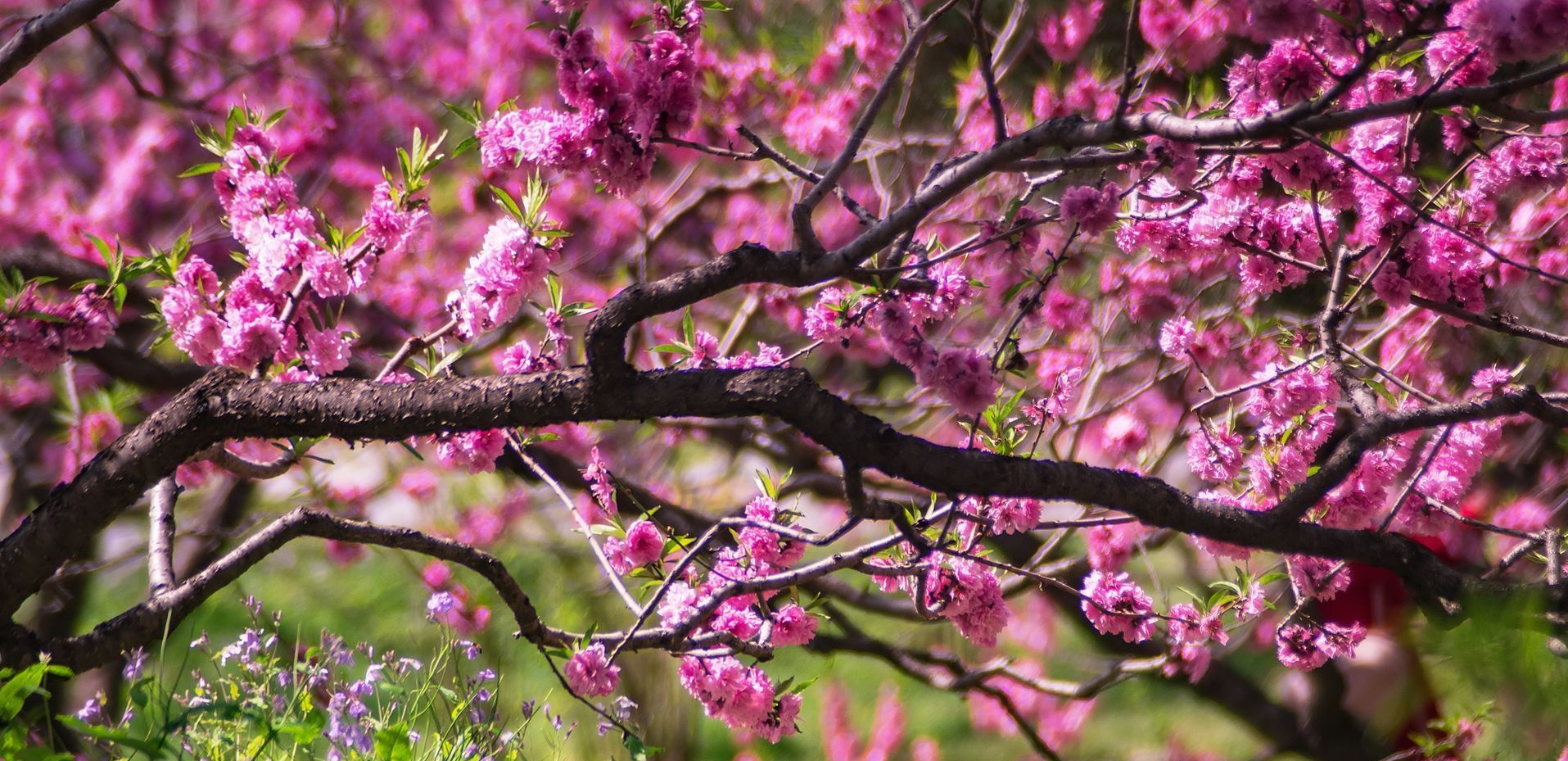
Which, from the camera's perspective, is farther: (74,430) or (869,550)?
(74,430)

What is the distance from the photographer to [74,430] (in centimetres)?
356

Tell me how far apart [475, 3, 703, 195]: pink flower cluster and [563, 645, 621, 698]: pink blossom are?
2.58 feet

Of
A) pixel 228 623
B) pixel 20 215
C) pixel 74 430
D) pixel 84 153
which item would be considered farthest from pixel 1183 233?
pixel 228 623

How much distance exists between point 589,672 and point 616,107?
0.95 m

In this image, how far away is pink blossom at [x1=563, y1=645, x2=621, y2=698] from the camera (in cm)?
189

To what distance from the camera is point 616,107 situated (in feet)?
5.89

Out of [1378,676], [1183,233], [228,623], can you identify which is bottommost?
[228,623]

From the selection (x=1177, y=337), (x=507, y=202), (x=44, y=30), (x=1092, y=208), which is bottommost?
(x=1177, y=337)

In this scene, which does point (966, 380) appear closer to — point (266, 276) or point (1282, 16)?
point (1282, 16)

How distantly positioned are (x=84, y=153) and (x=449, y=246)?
1802 mm

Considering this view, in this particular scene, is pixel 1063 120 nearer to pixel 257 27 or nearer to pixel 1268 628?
pixel 1268 628

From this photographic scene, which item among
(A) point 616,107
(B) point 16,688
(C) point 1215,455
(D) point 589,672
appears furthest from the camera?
(C) point 1215,455

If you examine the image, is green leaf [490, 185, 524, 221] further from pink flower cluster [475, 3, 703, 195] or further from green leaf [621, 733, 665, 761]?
green leaf [621, 733, 665, 761]

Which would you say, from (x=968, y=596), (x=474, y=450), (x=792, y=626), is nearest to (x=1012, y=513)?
(x=968, y=596)
